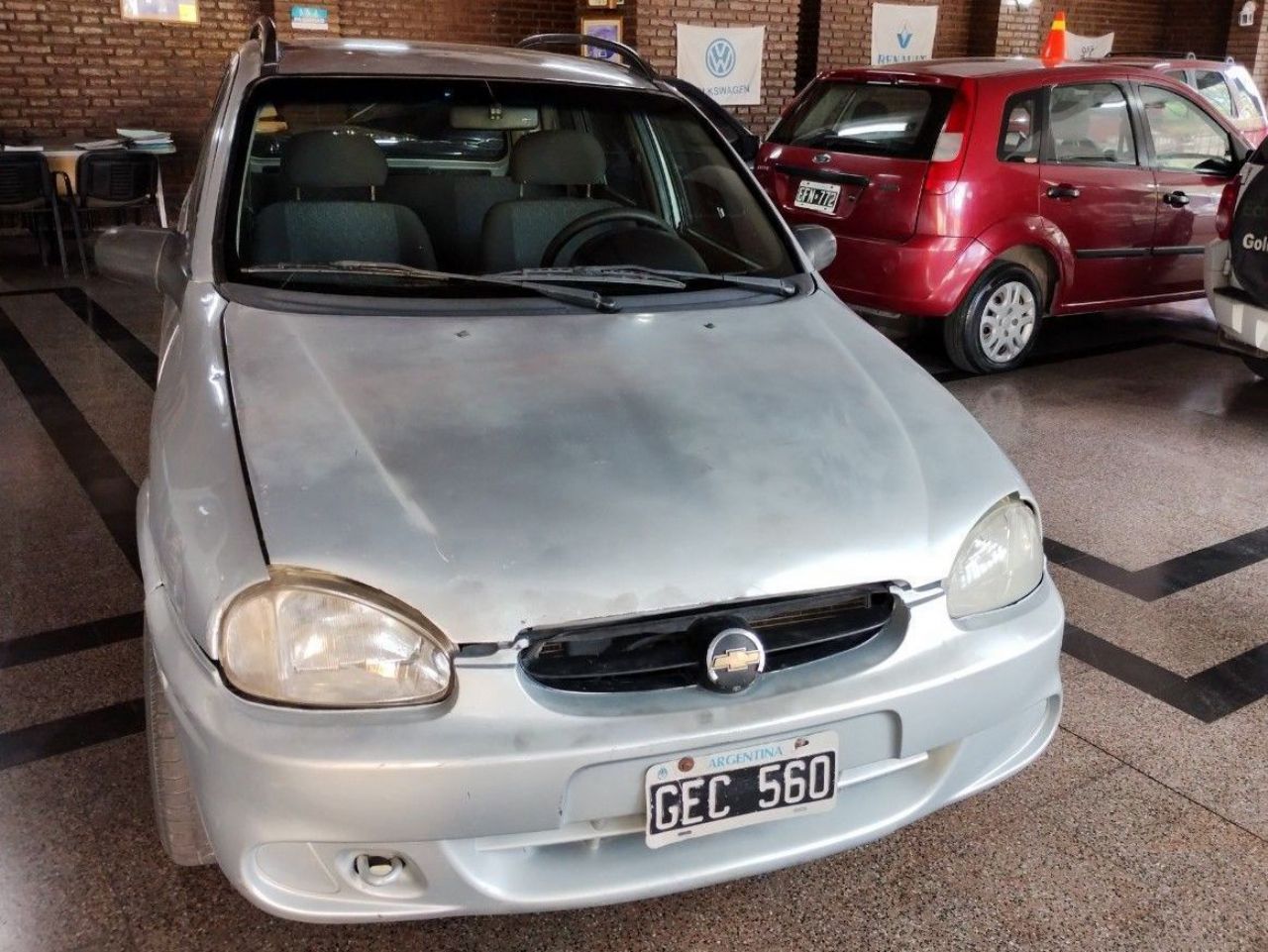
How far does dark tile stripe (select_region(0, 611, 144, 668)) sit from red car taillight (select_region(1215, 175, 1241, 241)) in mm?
4603

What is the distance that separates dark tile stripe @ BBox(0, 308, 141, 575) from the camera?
3.54 m

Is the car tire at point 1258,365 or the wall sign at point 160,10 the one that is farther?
the wall sign at point 160,10

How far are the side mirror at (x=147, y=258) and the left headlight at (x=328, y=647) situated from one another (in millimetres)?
1073

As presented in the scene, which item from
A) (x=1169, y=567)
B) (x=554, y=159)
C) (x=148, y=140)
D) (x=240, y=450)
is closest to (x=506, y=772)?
(x=240, y=450)

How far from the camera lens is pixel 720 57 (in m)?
9.58

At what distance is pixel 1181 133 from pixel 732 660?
5.34 meters

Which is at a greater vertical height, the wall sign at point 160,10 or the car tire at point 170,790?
the wall sign at point 160,10

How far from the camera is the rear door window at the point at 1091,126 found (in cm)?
524

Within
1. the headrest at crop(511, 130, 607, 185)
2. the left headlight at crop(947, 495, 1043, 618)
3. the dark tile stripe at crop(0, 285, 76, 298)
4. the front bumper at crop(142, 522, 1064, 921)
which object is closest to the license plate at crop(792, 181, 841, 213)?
the headrest at crop(511, 130, 607, 185)

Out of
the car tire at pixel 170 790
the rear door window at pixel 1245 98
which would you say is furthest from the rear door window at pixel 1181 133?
the car tire at pixel 170 790

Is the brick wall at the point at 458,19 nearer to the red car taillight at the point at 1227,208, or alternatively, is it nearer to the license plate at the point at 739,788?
the red car taillight at the point at 1227,208

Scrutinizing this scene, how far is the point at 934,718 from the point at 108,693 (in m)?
1.90

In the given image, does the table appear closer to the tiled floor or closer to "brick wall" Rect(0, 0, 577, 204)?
"brick wall" Rect(0, 0, 577, 204)

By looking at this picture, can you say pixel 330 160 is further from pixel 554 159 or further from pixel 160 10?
pixel 160 10
